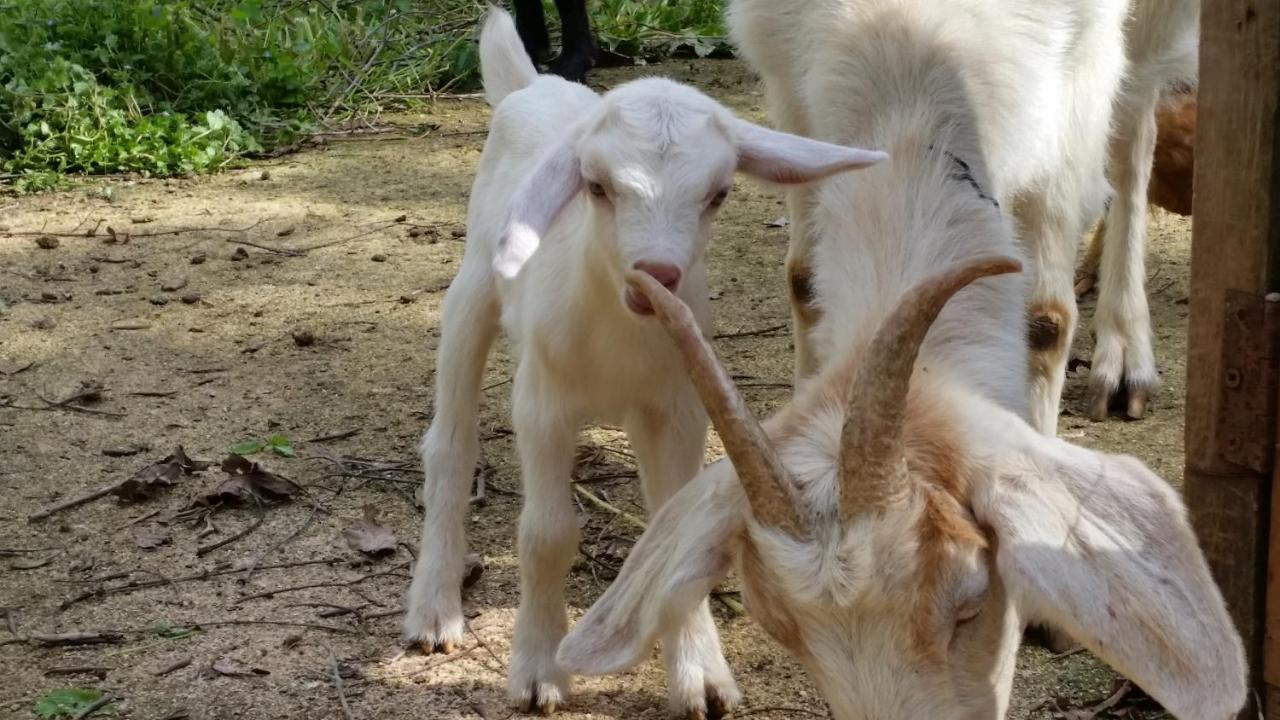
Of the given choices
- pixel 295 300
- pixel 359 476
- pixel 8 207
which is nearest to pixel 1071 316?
pixel 359 476

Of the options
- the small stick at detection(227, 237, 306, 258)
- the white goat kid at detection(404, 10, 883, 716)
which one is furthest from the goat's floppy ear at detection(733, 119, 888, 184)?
the small stick at detection(227, 237, 306, 258)

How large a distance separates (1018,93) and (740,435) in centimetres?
148

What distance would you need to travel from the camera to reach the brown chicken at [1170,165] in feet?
20.1

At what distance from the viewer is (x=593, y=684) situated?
3.67m

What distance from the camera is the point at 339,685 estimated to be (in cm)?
360

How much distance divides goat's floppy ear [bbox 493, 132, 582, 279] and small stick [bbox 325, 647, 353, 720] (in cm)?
110

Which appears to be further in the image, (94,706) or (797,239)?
(797,239)

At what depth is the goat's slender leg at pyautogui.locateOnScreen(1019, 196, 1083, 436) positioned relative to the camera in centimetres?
389

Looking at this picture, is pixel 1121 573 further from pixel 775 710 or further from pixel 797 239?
pixel 797 239

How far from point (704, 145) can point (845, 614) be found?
3.92ft

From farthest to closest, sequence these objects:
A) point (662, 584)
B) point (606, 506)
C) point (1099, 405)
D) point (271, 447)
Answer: point (1099, 405)
point (271, 447)
point (606, 506)
point (662, 584)

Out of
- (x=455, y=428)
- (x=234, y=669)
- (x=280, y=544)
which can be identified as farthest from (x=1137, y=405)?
(x=234, y=669)

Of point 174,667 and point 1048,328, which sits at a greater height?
point 1048,328

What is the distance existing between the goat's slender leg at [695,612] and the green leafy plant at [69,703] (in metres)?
1.28
